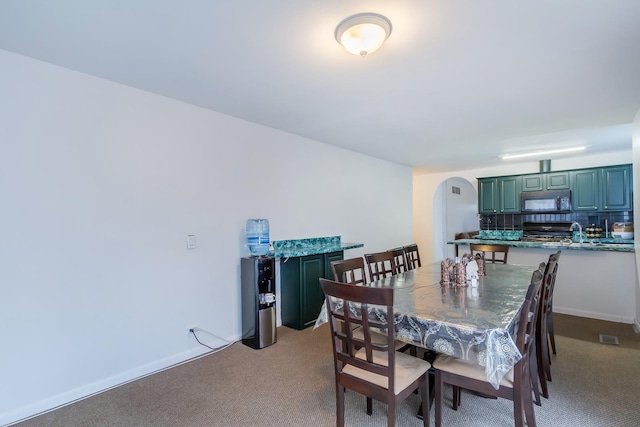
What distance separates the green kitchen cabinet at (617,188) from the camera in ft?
17.9

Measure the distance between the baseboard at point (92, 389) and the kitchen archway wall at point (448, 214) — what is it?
260 inches

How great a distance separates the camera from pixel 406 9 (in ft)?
5.76

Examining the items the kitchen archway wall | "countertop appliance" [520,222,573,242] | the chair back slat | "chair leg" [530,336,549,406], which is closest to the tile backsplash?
"countertop appliance" [520,222,573,242]

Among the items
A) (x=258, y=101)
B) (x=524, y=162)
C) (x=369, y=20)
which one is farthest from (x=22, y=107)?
(x=524, y=162)

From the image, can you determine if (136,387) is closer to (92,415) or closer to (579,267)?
(92,415)

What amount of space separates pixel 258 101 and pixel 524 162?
591 cm

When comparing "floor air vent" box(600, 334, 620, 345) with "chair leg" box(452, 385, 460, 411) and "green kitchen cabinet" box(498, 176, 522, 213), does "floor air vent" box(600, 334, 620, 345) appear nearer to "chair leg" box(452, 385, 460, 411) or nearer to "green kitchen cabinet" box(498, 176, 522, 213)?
"chair leg" box(452, 385, 460, 411)

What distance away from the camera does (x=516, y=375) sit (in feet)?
5.53

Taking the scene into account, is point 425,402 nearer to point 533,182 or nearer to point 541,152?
point 541,152

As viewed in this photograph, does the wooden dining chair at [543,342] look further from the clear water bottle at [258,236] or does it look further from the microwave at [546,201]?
the microwave at [546,201]

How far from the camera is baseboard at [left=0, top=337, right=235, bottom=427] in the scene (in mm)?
2174

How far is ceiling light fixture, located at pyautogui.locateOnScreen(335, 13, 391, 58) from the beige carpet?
241 cm

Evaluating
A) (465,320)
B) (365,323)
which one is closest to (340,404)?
(365,323)

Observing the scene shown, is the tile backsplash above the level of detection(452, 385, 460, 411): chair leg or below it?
above
